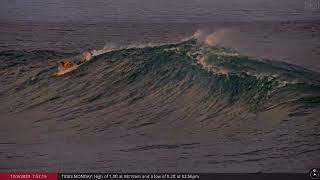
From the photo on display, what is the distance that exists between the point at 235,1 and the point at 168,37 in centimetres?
35

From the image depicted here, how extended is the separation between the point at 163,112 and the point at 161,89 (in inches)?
4.2

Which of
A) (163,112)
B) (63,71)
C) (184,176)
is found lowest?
(184,176)

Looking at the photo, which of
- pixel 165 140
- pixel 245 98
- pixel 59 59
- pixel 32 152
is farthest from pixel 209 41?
pixel 32 152

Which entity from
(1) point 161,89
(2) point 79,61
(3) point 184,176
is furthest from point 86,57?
(3) point 184,176

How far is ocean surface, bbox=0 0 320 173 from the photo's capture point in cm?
221

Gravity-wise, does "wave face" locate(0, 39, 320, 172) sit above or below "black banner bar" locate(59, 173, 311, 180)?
above

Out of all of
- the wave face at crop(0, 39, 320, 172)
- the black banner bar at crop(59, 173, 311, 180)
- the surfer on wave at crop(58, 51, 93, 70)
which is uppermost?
the surfer on wave at crop(58, 51, 93, 70)

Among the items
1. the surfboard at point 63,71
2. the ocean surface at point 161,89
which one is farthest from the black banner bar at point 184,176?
the surfboard at point 63,71

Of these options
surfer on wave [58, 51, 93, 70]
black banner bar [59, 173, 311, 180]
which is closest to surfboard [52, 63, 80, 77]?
surfer on wave [58, 51, 93, 70]

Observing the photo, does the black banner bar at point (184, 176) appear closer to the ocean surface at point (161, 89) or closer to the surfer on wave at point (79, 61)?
the ocean surface at point (161, 89)

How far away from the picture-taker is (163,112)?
2232 millimetres

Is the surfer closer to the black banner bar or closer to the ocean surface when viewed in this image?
the ocean surface

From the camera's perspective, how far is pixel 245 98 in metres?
2.23

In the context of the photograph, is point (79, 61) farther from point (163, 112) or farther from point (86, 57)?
point (163, 112)
